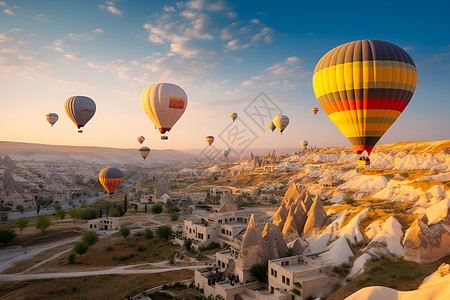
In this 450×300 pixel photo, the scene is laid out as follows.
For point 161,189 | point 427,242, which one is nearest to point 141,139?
point 161,189

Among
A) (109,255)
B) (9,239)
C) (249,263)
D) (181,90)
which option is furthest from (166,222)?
(249,263)

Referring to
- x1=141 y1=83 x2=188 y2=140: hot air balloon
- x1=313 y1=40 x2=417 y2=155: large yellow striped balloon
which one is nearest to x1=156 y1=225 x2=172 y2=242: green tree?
x1=141 y1=83 x2=188 y2=140: hot air balloon

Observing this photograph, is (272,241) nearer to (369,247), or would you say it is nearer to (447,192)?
(369,247)

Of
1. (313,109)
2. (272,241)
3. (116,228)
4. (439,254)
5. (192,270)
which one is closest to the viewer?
(439,254)

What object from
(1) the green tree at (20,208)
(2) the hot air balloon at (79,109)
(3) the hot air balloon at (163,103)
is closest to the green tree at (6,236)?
(2) the hot air balloon at (79,109)

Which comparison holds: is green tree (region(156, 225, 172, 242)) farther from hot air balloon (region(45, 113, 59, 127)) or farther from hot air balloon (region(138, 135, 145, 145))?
hot air balloon (region(138, 135, 145, 145))

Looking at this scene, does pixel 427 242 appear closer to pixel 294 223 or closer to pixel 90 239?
pixel 294 223
